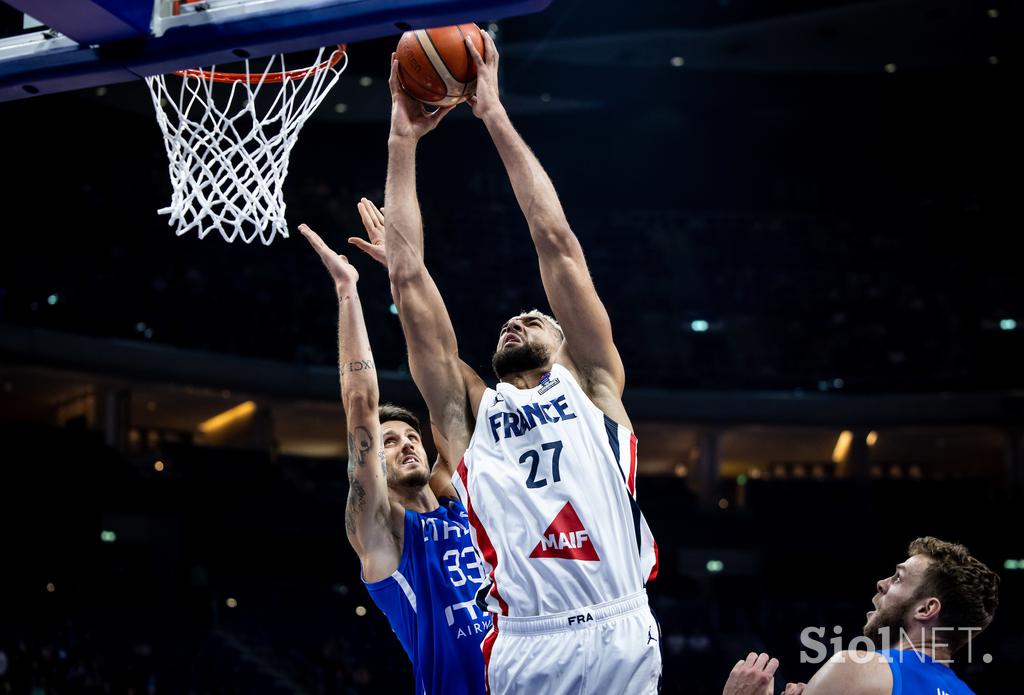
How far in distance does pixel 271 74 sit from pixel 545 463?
2427 mm

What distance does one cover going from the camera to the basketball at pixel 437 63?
359cm

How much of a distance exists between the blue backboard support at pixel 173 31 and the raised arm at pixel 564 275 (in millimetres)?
425

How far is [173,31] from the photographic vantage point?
10.7 feet

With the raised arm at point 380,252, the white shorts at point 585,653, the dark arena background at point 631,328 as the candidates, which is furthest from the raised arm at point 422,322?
the dark arena background at point 631,328

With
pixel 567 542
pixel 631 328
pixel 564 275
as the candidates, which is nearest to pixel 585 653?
pixel 567 542

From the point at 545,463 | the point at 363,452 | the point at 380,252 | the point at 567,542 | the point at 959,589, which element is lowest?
the point at 959,589

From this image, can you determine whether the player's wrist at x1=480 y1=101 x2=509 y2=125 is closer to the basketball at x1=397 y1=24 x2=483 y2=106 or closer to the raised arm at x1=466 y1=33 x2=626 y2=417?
the raised arm at x1=466 y1=33 x2=626 y2=417

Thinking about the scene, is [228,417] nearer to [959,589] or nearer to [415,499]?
[415,499]

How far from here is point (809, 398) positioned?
20.3 metres

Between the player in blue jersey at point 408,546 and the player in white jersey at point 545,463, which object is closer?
the player in white jersey at point 545,463

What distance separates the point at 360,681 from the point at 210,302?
24.4 ft

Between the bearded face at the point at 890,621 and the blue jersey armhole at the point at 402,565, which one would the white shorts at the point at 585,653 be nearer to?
the bearded face at the point at 890,621

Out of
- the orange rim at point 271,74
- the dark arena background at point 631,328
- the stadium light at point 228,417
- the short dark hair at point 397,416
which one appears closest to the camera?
the orange rim at point 271,74

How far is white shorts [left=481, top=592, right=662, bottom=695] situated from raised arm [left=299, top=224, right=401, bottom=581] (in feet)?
4.00
